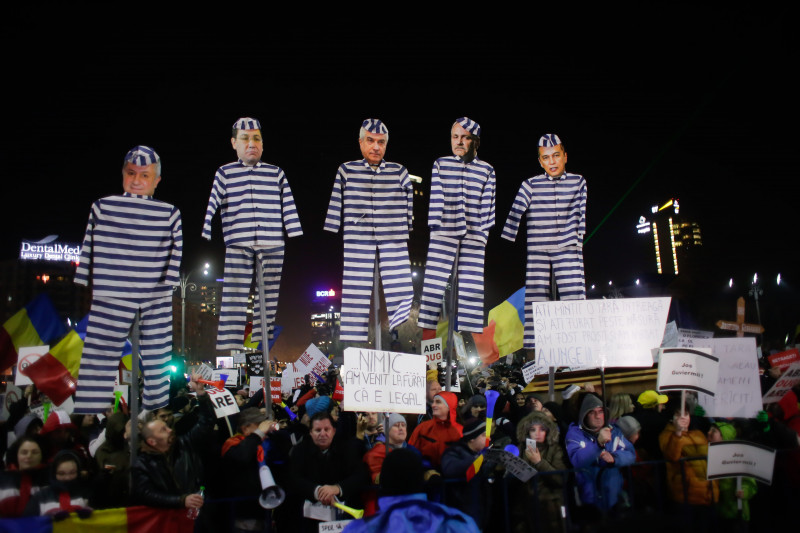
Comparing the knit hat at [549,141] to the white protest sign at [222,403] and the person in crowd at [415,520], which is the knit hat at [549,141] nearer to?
the white protest sign at [222,403]

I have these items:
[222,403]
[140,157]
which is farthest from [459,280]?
[140,157]

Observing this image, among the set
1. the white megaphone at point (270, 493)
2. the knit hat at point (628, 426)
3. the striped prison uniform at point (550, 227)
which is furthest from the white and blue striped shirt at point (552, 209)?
the white megaphone at point (270, 493)

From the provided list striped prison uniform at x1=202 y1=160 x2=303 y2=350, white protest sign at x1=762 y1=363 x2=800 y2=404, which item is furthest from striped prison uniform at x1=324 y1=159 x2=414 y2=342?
white protest sign at x1=762 y1=363 x2=800 y2=404

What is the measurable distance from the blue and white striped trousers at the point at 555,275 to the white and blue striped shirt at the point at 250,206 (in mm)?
3786

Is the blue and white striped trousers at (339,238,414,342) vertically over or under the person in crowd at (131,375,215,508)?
over

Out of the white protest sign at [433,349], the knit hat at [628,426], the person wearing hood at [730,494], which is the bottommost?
the person wearing hood at [730,494]

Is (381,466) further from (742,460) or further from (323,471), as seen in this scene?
(742,460)

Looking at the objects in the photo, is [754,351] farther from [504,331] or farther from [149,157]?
[149,157]

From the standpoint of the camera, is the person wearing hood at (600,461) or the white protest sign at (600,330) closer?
the person wearing hood at (600,461)

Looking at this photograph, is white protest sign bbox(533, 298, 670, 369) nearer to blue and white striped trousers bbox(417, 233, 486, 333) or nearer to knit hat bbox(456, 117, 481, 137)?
blue and white striped trousers bbox(417, 233, 486, 333)

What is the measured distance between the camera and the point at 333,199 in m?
8.43

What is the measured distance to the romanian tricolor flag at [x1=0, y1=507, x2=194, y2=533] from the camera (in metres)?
4.96

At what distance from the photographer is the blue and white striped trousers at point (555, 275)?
9.41m

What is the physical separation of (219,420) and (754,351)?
6997mm
